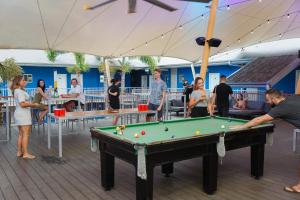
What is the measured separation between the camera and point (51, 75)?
24469mm

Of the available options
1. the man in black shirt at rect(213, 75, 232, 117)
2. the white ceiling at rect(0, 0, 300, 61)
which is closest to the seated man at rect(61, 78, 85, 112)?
the white ceiling at rect(0, 0, 300, 61)

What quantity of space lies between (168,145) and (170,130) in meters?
0.95

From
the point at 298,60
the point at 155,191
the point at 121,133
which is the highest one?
the point at 298,60

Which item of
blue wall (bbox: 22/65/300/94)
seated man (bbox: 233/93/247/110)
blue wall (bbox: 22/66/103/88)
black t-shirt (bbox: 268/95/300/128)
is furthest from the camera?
blue wall (bbox: 22/66/103/88)

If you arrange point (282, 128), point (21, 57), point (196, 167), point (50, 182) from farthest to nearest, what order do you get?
point (21, 57)
point (282, 128)
point (196, 167)
point (50, 182)

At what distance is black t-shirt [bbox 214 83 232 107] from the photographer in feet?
30.3

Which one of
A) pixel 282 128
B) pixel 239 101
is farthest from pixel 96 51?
pixel 282 128

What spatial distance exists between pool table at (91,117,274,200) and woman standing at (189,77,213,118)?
1122mm

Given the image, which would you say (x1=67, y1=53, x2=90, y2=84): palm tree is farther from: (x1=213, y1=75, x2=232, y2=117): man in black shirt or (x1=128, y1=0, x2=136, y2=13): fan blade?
(x1=128, y1=0, x2=136, y2=13): fan blade

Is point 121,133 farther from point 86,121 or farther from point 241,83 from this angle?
point 241,83

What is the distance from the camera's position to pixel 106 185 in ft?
14.6

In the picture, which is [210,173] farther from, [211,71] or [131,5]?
[211,71]

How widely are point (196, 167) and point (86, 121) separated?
6536mm

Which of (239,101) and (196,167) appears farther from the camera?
(239,101)
